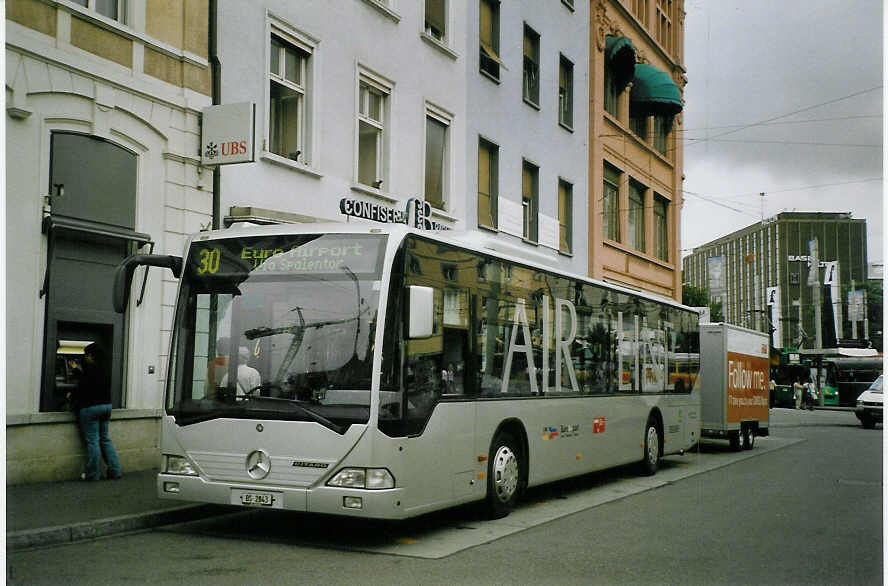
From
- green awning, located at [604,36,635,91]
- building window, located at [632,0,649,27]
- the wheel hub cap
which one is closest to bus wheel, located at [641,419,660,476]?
the wheel hub cap

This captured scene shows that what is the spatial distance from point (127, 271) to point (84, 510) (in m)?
2.44

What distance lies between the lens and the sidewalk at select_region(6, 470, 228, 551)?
348 inches

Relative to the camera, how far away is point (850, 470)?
17.5 metres

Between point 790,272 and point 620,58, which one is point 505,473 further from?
point 620,58

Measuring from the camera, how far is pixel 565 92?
89.7 ft

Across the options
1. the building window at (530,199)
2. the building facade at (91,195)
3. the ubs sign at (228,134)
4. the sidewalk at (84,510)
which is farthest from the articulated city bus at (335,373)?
the building window at (530,199)

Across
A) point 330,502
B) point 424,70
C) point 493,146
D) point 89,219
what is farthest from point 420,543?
point 493,146

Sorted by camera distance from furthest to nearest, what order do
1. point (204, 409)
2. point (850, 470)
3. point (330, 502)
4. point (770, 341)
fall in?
point (770, 341) → point (850, 470) → point (204, 409) → point (330, 502)

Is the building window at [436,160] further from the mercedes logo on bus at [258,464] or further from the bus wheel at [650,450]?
the mercedes logo on bus at [258,464]

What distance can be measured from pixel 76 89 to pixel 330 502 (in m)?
6.75

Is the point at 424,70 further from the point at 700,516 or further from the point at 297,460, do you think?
the point at 297,460

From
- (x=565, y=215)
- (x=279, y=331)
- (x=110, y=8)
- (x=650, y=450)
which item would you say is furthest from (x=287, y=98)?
(x=565, y=215)

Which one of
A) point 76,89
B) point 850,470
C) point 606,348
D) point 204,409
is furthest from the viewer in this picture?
point 850,470

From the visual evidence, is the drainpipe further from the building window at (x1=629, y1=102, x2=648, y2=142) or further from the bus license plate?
the building window at (x1=629, y1=102, x2=648, y2=142)
